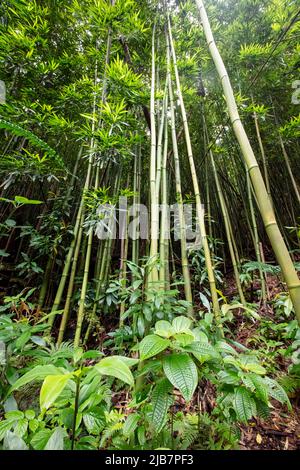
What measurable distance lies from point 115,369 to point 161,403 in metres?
0.22

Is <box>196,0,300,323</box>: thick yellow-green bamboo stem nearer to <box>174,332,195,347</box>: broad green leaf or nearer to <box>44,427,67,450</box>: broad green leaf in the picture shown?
<box>174,332,195,347</box>: broad green leaf

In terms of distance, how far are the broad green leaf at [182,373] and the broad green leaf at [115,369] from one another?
136mm

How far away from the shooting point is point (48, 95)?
6.73ft

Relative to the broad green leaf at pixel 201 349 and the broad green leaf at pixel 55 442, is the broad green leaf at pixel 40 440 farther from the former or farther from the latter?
the broad green leaf at pixel 201 349

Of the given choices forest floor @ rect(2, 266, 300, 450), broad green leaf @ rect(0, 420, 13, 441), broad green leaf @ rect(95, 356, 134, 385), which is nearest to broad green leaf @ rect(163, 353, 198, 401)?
broad green leaf @ rect(95, 356, 134, 385)

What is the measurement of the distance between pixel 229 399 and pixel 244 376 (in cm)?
14

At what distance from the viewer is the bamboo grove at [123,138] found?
1.58 m

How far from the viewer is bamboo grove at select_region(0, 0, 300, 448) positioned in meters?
1.58

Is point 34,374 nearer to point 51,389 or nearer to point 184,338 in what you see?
point 51,389

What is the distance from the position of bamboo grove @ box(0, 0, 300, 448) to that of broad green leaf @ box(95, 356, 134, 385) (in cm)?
56

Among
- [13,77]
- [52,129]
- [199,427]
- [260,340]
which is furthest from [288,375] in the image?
[13,77]

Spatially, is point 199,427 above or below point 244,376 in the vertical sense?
below

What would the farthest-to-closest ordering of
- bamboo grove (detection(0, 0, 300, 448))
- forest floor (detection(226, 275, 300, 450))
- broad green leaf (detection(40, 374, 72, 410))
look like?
bamboo grove (detection(0, 0, 300, 448))
forest floor (detection(226, 275, 300, 450))
broad green leaf (detection(40, 374, 72, 410))
